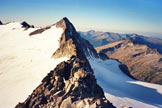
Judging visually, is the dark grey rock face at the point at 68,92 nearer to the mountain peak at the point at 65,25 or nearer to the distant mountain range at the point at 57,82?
the distant mountain range at the point at 57,82

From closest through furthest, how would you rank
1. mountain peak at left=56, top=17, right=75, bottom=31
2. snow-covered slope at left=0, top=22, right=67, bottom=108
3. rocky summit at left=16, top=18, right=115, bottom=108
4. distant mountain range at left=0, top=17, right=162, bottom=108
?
1. rocky summit at left=16, top=18, right=115, bottom=108
2. distant mountain range at left=0, top=17, right=162, bottom=108
3. snow-covered slope at left=0, top=22, right=67, bottom=108
4. mountain peak at left=56, top=17, right=75, bottom=31

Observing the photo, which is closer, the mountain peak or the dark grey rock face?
the dark grey rock face

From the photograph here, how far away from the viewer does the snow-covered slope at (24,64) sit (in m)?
45.7

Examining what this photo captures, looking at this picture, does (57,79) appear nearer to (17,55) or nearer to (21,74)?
(21,74)

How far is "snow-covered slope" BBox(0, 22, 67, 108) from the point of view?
45.7 metres

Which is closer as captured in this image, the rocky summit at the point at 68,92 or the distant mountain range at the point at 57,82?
the rocky summit at the point at 68,92

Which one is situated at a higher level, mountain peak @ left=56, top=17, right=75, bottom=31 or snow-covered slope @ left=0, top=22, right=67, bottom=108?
mountain peak @ left=56, top=17, right=75, bottom=31

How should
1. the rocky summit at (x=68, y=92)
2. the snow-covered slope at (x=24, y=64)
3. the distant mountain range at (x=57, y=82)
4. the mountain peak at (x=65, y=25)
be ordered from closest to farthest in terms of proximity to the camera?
the rocky summit at (x=68, y=92)
the distant mountain range at (x=57, y=82)
the snow-covered slope at (x=24, y=64)
the mountain peak at (x=65, y=25)

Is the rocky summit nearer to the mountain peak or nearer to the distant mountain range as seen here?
the distant mountain range

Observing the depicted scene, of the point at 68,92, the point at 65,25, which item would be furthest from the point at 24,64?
the point at 68,92

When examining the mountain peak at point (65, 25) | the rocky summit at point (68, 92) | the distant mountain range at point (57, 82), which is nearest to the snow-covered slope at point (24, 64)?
the distant mountain range at point (57, 82)

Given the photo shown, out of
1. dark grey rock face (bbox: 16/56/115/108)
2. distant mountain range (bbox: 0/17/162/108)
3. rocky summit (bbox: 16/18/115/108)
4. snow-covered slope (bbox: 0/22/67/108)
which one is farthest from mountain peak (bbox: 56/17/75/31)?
dark grey rock face (bbox: 16/56/115/108)

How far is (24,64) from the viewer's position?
6247 cm

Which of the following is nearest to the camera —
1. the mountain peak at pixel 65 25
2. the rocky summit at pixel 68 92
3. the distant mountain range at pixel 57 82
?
the rocky summit at pixel 68 92
